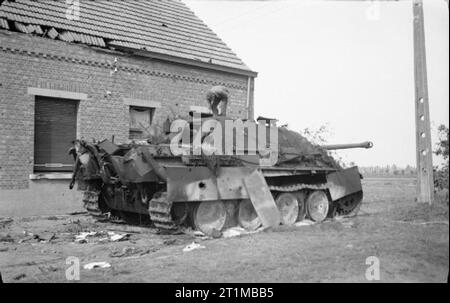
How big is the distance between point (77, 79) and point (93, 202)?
13.0ft

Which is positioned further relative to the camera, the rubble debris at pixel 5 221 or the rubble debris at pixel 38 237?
the rubble debris at pixel 5 221

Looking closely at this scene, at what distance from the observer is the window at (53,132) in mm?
12195

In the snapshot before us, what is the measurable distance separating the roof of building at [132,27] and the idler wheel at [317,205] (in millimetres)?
6498

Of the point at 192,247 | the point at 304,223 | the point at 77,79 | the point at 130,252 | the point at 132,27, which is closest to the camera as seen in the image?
the point at 130,252

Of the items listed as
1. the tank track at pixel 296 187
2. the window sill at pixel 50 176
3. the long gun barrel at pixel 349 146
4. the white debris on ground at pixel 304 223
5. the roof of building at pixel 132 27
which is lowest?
the white debris on ground at pixel 304 223

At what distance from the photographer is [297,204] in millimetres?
10586

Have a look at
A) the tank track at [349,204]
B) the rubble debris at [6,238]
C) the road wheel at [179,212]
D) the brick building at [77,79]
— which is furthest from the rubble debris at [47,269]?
the tank track at [349,204]

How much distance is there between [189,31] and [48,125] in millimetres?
6362

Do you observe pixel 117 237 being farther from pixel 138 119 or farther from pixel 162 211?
pixel 138 119

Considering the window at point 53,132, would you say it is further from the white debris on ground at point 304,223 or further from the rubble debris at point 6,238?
the white debris on ground at point 304,223

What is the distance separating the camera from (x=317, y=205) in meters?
11.2

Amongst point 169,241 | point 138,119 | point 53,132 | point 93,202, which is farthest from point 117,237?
point 138,119
